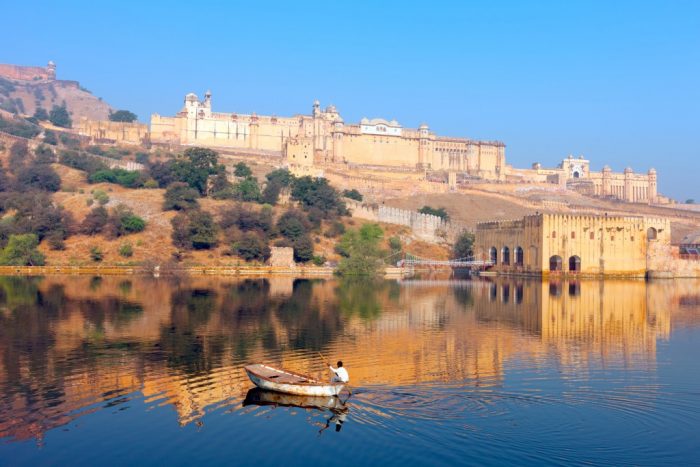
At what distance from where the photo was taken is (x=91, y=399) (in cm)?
1251

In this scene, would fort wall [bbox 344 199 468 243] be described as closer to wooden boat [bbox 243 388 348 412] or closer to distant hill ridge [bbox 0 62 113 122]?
wooden boat [bbox 243 388 348 412]

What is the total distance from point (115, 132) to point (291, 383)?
83136 millimetres

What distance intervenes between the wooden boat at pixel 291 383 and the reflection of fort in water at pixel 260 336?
473 mm

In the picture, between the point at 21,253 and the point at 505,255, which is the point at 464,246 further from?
the point at 21,253

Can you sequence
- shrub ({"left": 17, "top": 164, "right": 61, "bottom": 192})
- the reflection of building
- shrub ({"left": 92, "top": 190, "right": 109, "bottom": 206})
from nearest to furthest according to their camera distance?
1. the reflection of building
2. shrub ({"left": 92, "top": 190, "right": 109, "bottom": 206})
3. shrub ({"left": 17, "top": 164, "right": 61, "bottom": 192})

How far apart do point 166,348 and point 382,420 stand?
7.64m

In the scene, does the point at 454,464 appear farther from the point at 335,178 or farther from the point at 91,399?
the point at 335,178

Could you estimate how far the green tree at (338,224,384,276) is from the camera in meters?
45.1

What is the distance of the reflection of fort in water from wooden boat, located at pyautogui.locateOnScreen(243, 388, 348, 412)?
0.42 meters

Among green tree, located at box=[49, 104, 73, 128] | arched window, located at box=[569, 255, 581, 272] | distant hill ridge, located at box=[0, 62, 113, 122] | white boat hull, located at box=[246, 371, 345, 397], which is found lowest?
white boat hull, located at box=[246, 371, 345, 397]

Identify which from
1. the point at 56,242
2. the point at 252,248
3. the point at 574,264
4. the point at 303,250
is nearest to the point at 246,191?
the point at 303,250

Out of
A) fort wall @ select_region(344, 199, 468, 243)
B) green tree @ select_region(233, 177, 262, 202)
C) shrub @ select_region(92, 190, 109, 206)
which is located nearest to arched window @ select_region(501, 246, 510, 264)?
fort wall @ select_region(344, 199, 468, 243)

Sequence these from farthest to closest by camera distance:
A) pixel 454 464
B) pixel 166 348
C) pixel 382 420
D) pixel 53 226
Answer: pixel 53 226 < pixel 166 348 < pixel 382 420 < pixel 454 464

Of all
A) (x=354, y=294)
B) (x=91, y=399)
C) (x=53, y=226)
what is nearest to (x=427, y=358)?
(x=91, y=399)
